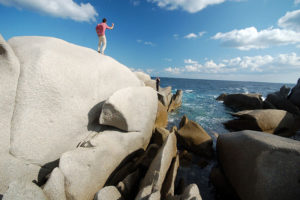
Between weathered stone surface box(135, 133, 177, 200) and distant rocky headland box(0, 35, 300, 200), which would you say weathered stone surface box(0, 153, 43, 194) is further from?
weathered stone surface box(135, 133, 177, 200)

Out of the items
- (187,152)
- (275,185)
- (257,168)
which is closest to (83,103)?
(187,152)

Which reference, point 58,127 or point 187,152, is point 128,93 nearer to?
point 58,127

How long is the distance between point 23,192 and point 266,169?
4949 millimetres

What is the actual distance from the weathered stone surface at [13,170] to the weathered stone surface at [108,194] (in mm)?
1669

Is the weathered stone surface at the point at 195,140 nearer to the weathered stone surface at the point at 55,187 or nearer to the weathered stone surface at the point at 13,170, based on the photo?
the weathered stone surface at the point at 55,187

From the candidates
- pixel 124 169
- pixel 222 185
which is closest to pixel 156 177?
pixel 124 169

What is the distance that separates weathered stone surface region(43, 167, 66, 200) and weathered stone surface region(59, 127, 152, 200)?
0.07 m

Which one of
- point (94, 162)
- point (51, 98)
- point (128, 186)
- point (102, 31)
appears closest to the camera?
point (128, 186)

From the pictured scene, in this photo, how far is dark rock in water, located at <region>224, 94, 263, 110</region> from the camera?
14227 millimetres

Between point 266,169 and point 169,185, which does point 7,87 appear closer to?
point 169,185

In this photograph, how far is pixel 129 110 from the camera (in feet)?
13.6

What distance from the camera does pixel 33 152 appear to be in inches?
123

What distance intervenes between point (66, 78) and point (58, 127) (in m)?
1.37

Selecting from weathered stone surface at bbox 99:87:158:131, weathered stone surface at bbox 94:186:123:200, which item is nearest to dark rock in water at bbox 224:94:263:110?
weathered stone surface at bbox 99:87:158:131
